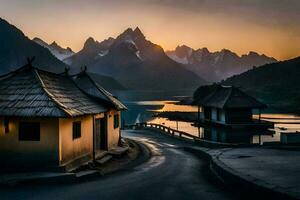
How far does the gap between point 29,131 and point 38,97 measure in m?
1.91

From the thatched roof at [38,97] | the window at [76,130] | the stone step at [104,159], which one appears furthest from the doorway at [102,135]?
the window at [76,130]

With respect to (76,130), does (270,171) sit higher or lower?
lower

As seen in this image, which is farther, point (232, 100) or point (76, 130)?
point (232, 100)

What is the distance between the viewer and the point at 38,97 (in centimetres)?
2134

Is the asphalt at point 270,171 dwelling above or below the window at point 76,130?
below

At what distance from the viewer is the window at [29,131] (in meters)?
20.7

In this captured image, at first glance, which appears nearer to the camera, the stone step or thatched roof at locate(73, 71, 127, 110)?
the stone step

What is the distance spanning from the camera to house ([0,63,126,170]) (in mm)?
20531

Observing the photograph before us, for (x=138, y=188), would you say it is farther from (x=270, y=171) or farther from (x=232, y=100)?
(x=232, y=100)

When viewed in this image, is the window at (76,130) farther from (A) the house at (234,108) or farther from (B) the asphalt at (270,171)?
(A) the house at (234,108)

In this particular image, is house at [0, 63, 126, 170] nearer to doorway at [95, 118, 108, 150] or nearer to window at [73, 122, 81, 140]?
window at [73, 122, 81, 140]

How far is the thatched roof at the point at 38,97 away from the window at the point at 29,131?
866mm

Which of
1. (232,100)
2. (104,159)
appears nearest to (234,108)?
(232,100)

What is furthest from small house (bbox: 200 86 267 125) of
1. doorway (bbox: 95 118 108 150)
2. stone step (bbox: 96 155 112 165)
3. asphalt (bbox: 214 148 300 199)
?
asphalt (bbox: 214 148 300 199)
